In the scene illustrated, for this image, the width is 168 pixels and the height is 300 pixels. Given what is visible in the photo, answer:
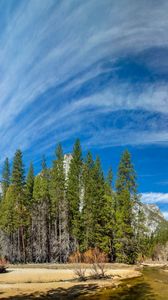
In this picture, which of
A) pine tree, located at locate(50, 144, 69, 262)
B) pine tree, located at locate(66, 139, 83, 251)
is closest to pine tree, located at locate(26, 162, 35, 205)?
pine tree, located at locate(50, 144, 69, 262)

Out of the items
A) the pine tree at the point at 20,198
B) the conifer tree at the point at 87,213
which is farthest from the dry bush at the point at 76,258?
the pine tree at the point at 20,198

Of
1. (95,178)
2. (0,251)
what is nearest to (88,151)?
(95,178)

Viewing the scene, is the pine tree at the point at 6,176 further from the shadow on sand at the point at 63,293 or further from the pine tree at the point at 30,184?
the shadow on sand at the point at 63,293

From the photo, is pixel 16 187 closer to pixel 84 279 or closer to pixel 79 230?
pixel 79 230

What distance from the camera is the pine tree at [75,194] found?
54375 millimetres

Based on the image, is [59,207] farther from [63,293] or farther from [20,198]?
[63,293]

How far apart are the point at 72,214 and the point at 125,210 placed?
11.2 meters

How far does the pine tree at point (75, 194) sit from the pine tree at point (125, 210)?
7.12 meters

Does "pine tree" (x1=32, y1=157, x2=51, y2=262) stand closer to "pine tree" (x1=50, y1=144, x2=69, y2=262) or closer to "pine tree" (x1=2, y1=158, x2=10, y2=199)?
"pine tree" (x1=50, y1=144, x2=69, y2=262)

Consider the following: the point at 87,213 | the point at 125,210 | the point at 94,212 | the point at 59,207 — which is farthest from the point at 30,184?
the point at 125,210

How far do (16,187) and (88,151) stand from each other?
15.2 metres

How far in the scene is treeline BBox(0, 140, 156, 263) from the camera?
1998 inches

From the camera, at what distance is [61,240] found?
5562cm

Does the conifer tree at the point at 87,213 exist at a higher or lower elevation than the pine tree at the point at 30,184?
lower
